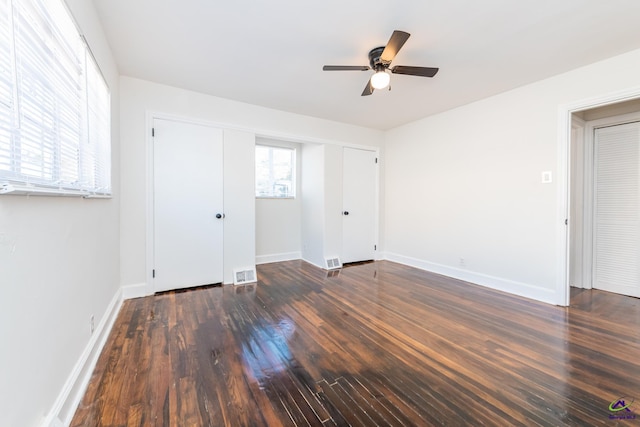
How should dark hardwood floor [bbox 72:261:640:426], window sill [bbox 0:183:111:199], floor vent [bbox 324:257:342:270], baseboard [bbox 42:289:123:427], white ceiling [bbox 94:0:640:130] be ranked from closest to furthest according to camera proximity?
1. window sill [bbox 0:183:111:199]
2. baseboard [bbox 42:289:123:427]
3. dark hardwood floor [bbox 72:261:640:426]
4. white ceiling [bbox 94:0:640:130]
5. floor vent [bbox 324:257:342:270]

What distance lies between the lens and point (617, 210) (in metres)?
3.16

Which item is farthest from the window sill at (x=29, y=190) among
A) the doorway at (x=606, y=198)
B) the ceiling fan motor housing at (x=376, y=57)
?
the doorway at (x=606, y=198)

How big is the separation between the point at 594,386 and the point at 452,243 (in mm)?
2414

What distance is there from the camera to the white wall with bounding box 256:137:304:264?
4645mm

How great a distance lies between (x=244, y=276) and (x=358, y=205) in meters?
2.42

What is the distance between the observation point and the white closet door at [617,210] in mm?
3041

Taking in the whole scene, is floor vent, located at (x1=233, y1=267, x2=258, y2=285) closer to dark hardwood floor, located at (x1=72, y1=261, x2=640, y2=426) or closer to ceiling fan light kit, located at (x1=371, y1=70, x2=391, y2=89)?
dark hardwood floor, located at (x1=72, y1=261, x2=640, y2=426)

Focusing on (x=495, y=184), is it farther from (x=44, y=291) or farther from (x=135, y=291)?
(x=135, y=291)

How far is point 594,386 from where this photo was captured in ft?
5.10

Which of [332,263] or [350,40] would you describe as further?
[332,263]

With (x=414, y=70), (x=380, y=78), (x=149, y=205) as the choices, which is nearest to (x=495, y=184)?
(x=414, y=70)

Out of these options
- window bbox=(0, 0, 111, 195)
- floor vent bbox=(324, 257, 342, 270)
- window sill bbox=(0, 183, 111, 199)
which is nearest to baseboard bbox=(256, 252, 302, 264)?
floor vent bbox=(324, 257, 342, 270)

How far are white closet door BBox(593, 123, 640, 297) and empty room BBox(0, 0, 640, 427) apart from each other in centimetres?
2

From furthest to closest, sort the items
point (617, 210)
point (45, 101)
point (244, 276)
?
point (244, 276) < point (617, 210) < point (45, 101)
